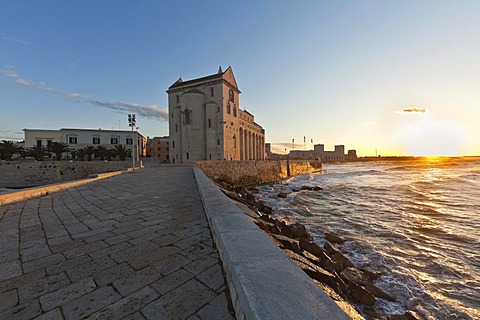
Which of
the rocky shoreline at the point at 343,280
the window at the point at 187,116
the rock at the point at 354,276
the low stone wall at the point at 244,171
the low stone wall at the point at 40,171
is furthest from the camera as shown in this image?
the window at the point at 187,116

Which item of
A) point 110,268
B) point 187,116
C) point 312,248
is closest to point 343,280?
point 312,248

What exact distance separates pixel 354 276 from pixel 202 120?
108ft

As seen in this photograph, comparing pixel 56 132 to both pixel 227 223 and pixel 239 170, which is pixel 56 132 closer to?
pixel 239 170

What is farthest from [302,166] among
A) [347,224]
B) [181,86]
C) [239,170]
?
[347,224]

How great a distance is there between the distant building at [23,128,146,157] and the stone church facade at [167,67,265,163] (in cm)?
1130

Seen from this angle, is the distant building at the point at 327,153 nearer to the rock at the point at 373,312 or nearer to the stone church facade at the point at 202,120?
the stone church facade at the point at 202,120

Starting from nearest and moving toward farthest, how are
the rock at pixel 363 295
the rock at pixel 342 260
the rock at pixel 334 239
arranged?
the rock at pixel 363 295
the rock at pixel 342 260
the rock at pixel 334 239

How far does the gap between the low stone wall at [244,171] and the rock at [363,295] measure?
45.7ft

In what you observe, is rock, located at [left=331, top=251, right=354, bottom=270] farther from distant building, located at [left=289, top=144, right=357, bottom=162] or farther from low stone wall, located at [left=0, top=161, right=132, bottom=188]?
distant building, located at [left=289, top=144, right=357, bottom=162]

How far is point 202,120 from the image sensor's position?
113 feet

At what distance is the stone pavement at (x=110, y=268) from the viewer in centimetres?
155

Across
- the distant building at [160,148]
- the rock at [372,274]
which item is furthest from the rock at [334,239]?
the distant building at [160,148]

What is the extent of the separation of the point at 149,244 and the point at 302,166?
4112 centimetres

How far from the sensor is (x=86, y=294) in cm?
173
